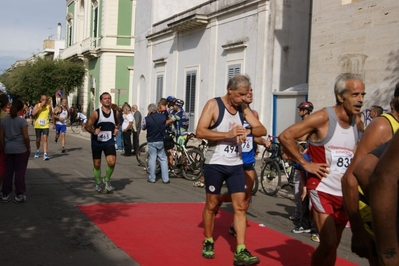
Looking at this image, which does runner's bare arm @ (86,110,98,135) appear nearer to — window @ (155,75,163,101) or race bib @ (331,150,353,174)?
race bib @ (331,150,353,174)

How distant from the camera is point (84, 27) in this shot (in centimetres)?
4981

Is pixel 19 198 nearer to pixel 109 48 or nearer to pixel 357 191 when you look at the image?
pixel 357 191

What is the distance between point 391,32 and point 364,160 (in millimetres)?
10781

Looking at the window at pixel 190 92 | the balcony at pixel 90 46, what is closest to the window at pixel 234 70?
the window at pixel 190 92

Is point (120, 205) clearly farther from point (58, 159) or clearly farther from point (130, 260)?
point (58, 159)

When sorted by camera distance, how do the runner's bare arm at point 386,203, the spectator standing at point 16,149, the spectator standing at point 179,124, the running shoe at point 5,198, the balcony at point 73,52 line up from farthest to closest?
the balcony at point 73,52 < the spectator standing at point 179,124 < the running shoe at point 5,198 < the spectator standing at point 16,149 < the runner's bare arm at point 386,203

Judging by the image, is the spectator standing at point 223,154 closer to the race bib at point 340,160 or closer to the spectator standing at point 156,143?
the race bib at point 340,160

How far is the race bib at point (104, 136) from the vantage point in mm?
10664

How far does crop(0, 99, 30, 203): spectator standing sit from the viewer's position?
9625 mm

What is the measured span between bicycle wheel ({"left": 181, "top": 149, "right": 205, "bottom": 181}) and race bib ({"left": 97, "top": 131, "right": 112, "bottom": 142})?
3.58 meters

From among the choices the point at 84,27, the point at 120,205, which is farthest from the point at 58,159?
the point at 84,27

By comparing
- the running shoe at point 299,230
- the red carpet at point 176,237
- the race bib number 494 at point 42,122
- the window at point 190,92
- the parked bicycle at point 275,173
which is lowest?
the red carpet at point 176,237

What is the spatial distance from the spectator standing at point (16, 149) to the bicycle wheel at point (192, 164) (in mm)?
5002

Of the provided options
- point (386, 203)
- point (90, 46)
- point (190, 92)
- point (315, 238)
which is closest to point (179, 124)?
point (315, 238)
